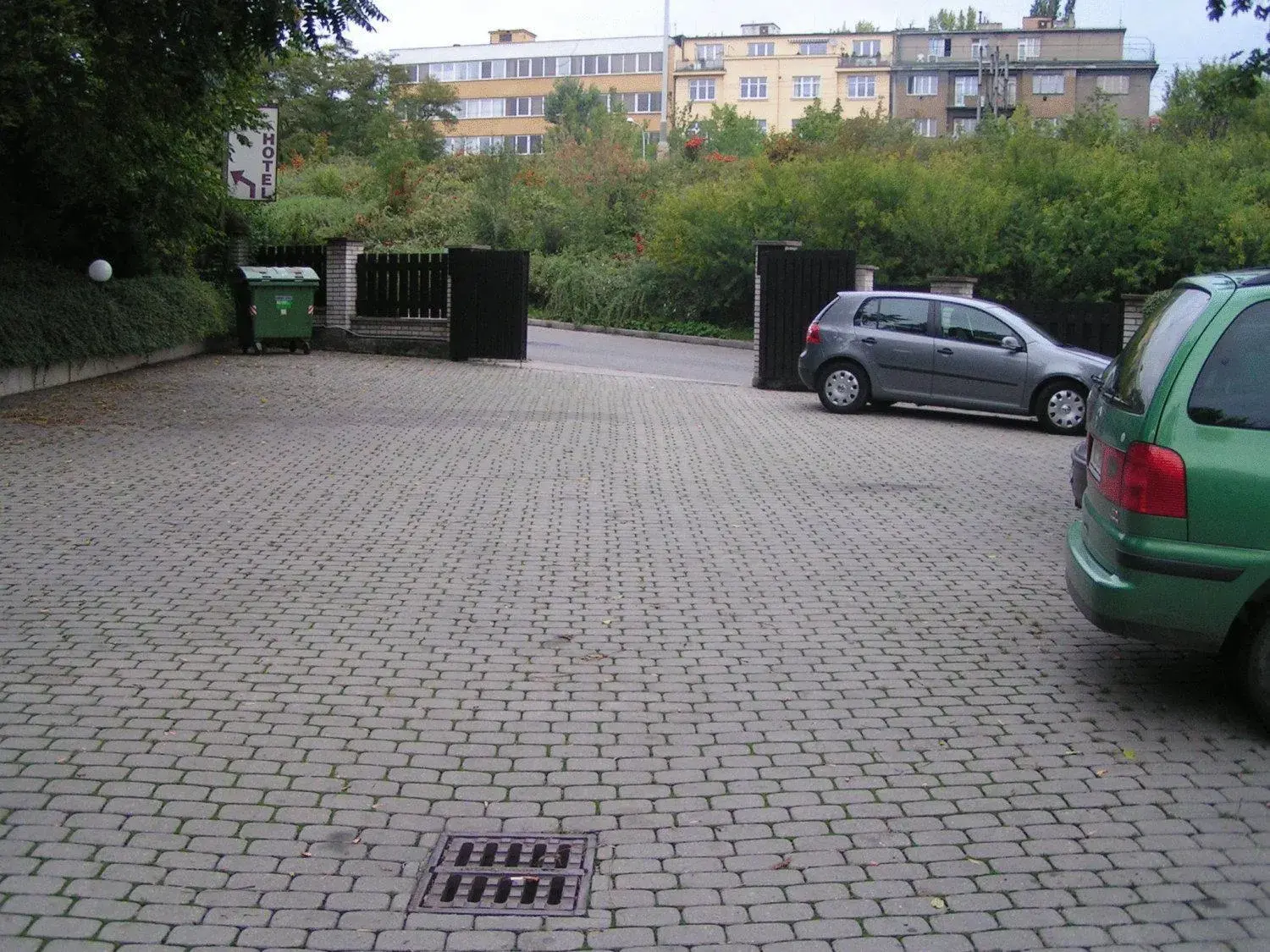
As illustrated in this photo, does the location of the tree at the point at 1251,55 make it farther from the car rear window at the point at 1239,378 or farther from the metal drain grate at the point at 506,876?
the metal drain grate at the point at 506,876

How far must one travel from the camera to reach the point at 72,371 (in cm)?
1931

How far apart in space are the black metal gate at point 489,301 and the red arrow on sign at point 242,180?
344cm

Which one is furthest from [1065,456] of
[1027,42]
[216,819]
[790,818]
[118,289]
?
[1027,42]

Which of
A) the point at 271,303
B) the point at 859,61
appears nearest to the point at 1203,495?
the point at 271,303

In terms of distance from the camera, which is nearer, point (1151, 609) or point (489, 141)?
point (1151, 609)

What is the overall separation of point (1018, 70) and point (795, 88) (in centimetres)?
1900

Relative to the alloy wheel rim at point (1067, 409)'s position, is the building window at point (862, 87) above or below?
above

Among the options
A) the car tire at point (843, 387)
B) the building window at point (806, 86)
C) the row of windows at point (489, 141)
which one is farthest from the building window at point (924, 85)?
the car tire at point (843, 387)

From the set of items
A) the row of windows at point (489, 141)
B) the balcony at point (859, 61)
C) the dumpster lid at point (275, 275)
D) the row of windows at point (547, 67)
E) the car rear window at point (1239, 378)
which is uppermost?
the row of windows at point (547, 67)

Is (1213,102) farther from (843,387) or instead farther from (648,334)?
(648,334)

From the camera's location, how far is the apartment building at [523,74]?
112312mm

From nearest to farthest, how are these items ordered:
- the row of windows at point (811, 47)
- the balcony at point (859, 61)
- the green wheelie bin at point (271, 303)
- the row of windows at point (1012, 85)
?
the green wheelie bin at point (271, 303) → the row of windows at point (1012, 85) → the balcony at point (859, 61) → the row of windows at point (811, 47)

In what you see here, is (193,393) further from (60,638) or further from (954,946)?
(954,946)

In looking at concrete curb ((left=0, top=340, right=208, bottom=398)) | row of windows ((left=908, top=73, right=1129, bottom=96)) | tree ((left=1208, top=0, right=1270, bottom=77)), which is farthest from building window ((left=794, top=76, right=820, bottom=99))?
tree ((left=1208, top=0, right=1270, bottom=77))
